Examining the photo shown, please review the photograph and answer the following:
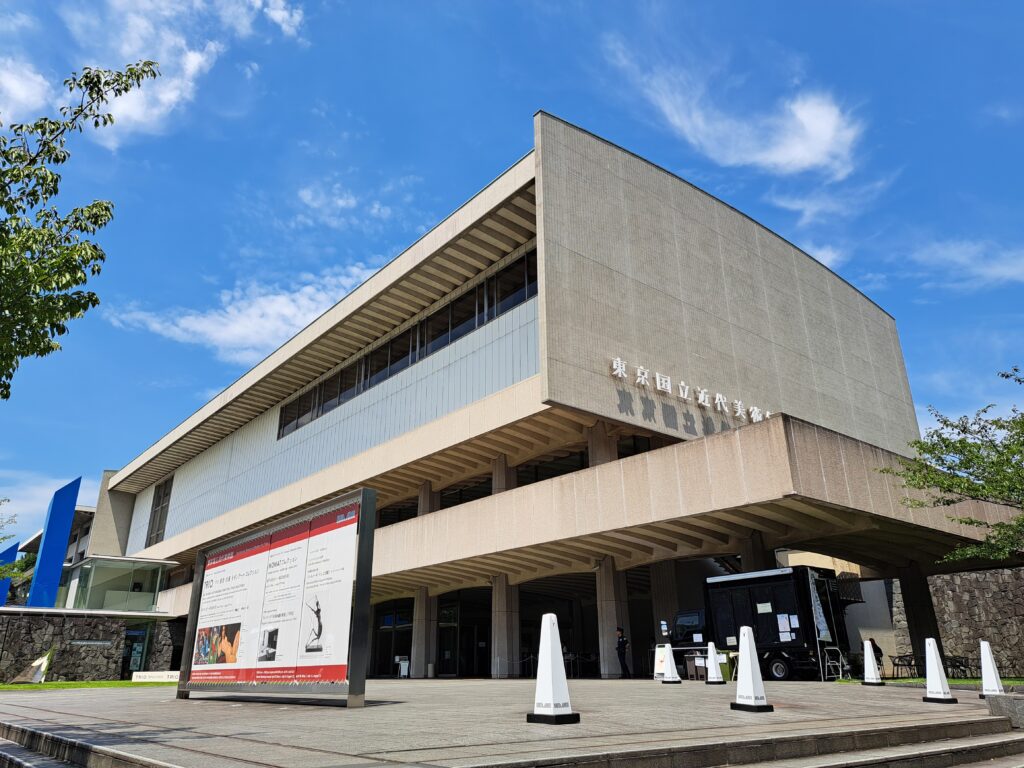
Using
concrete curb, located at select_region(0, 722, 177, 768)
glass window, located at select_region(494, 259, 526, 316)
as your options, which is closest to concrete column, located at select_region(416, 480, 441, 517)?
glass window, located at select_region(494, 259, 526, 316)

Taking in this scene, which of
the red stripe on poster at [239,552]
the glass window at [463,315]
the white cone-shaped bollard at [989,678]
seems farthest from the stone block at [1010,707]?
the glass window at [463,315]

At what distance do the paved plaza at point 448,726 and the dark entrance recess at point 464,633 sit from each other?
22440mm

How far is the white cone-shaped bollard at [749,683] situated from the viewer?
801 cm

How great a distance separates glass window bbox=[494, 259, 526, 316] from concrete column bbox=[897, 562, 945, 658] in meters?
16.9

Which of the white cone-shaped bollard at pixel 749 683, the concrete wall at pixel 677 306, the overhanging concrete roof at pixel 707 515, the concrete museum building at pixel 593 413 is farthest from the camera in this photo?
the concrete wall at pixel 677 306

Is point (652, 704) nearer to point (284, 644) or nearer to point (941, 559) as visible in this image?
point (284, 644)

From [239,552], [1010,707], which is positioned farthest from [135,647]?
[1010,707]

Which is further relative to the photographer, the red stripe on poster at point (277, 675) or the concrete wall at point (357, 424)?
the concrete wall at point (357, 424)

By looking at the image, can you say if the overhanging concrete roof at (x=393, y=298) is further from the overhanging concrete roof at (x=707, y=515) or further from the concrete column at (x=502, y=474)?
the overhanging concrete roof at (x=707, y=515)

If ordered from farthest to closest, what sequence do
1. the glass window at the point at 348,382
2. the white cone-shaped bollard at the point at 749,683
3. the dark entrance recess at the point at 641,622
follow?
the glass window at the point at 348,382 < the dark entrance recess at the point at 641,622 < the white cone-shaped bollard at the point at 749,683

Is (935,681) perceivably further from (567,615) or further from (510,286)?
(567,615)

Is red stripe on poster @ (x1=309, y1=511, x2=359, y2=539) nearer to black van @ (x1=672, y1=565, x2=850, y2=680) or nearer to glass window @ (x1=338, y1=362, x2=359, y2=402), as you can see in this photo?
black van @ (x1=672, y1=565, x2=850, y2=680)

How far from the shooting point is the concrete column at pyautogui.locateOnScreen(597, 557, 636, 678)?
2239cm

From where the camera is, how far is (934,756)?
6.33 meters
